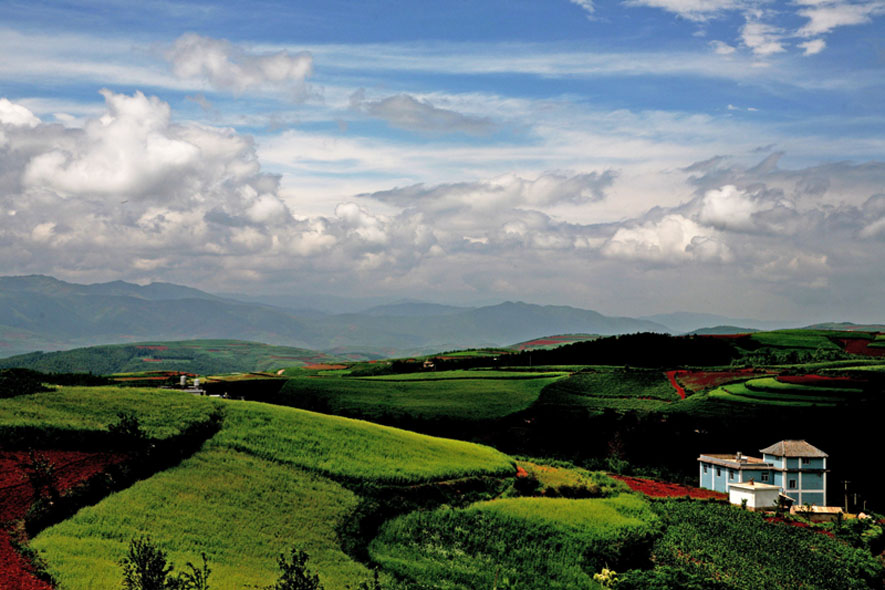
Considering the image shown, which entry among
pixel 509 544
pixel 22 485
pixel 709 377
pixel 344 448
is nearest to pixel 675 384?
pixel 709 377

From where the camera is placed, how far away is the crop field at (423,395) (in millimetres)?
67438

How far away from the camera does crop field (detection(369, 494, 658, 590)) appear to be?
28781 millimetres

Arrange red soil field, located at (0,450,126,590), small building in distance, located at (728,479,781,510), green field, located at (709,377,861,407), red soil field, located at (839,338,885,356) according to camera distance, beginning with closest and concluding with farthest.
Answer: red soil field, located at (0,450,126,590), small building in distance, located at (728,479,781,510), green field, located at (709,377,861,407), red soil field, located at (839,338,885,356)

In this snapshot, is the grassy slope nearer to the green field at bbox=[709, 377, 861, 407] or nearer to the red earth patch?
the green field at bbox=[709, 377, 861, 407]

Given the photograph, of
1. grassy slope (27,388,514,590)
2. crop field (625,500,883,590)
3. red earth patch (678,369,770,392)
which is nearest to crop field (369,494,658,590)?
crop field (625,500,883,590)

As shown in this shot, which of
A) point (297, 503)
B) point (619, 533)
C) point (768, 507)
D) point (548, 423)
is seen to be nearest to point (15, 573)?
point (297, 503)

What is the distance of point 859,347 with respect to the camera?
88312mm

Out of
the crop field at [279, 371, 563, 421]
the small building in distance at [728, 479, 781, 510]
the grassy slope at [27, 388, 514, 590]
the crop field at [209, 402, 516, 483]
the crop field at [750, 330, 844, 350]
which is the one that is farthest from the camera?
the crop field at [750, 330, 844, 350]

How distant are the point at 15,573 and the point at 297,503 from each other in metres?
12.6

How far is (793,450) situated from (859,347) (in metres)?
49.5

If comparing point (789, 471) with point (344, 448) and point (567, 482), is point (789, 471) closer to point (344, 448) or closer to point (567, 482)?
point (567, 482)

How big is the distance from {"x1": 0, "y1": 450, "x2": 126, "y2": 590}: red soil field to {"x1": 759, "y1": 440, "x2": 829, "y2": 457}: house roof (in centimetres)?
4199

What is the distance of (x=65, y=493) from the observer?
87.0 ft

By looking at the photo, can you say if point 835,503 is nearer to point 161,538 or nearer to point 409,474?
point 409,474
